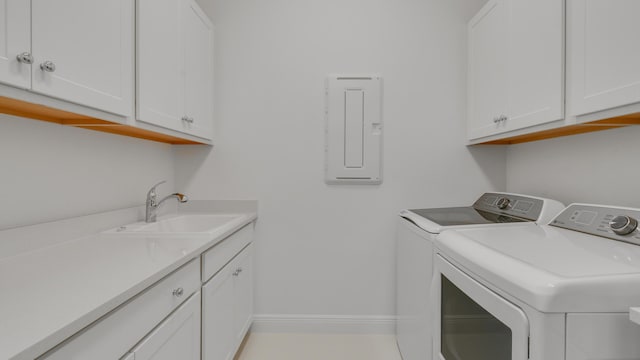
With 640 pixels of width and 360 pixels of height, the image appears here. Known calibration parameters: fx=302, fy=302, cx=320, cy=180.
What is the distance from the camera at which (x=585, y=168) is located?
4.98ft

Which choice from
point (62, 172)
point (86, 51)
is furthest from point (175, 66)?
point (62, 172)

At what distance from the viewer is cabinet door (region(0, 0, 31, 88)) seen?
2.51 ft

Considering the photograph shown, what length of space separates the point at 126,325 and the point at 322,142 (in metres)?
1.63

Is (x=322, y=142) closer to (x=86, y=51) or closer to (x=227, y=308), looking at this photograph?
(x=227, y=308)

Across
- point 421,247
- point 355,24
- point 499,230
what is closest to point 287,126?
point 355,24

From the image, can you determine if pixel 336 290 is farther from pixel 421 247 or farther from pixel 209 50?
pixel 209 50

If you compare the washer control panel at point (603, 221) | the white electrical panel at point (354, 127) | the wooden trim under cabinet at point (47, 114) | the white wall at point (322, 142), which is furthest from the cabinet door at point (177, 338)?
the washer control panel at point (603, 221)

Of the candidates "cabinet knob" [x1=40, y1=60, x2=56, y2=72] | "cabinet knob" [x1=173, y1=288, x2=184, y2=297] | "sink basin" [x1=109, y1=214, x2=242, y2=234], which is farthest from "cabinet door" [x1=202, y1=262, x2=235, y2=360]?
"cabinet knob" [x1=40, y1=60, x2=56, y2=72]

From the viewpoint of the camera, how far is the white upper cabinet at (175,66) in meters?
1.35

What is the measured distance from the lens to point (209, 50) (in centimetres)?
206

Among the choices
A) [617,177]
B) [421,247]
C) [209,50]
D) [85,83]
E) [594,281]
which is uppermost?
[209,50]

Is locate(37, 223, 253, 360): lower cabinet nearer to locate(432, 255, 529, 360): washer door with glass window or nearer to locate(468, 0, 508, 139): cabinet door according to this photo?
locate(432, 255, 529, 360): washer door with glass window

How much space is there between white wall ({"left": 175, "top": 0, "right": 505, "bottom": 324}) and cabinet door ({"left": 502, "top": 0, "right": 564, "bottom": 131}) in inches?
22.3

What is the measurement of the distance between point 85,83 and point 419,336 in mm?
1784
